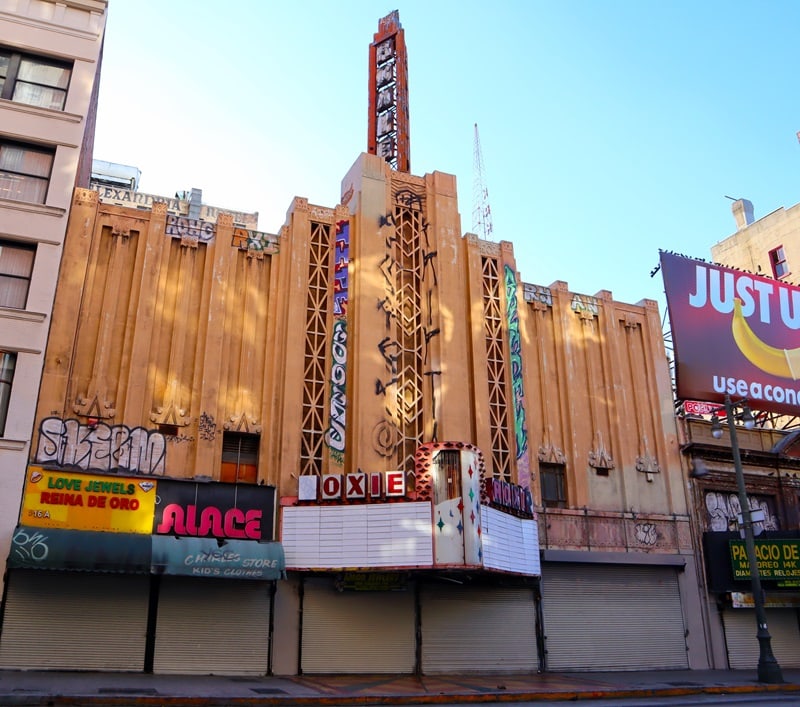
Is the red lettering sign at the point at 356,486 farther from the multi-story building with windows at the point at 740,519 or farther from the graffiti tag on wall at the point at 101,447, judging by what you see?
the multi-story building with windows at the point at 740,519

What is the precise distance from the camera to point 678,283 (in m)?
33.4

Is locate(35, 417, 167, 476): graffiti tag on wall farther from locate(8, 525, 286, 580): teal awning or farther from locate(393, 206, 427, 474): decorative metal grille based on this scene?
locate(393, 206, 427, 474): decorative metal grille

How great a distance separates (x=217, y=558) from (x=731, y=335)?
23766mm

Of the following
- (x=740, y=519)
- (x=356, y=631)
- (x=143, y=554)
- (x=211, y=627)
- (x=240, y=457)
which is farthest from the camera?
(x=740, y=519)

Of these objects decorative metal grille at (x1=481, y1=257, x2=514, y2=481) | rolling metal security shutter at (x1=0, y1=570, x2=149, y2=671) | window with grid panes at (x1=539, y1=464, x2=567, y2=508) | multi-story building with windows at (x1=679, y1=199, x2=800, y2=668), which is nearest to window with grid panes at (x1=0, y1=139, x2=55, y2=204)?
rolling metal security shutter at (x1=0, y1=570, x2=149, y2=671)

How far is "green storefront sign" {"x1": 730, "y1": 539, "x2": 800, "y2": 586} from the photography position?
93.9 feet

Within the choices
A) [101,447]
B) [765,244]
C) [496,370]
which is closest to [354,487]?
[101,447]

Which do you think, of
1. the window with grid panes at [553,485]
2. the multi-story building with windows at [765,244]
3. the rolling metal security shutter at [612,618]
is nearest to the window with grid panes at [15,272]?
the window with grid panes at [553,485]

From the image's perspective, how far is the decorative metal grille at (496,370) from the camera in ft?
90.8

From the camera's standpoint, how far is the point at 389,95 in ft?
121

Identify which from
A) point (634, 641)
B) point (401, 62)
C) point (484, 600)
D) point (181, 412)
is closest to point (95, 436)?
point (181, 412)

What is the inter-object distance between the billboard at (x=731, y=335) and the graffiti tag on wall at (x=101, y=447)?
811 inches

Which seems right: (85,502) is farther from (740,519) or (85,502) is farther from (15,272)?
(740,519)

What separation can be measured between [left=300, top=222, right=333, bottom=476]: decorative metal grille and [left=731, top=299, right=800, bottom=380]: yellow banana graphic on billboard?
18.5 metres
